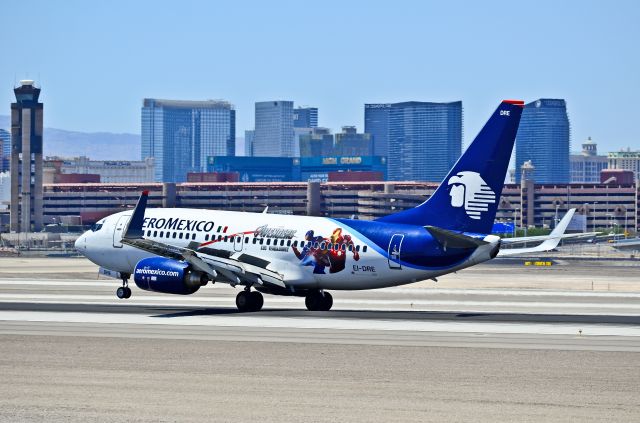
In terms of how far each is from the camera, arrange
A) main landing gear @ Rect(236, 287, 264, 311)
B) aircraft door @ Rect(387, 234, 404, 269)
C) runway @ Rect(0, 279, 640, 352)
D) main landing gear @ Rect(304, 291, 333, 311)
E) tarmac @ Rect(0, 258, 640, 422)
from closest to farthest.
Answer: tarmac @ Rect(0, 258, 640, 422)
runway @ Rect(0, 279, 640, 352)
aircraft door @ Rect(387, 234, 404, 269)
main landing gear @ Rect(236, 287, 264, 311)
main landing gear @ Rect(304, 291, 333, 311)

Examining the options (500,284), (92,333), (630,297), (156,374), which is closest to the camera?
(156,374)

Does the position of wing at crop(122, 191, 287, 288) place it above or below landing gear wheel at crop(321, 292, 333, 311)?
above

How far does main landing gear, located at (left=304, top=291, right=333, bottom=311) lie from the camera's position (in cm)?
5784

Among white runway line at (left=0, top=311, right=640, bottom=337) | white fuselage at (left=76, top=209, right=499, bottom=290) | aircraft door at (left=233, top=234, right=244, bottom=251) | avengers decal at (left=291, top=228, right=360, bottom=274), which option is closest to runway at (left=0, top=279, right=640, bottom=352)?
white runway line at (left=0, top=311, right=640, bottom=337)

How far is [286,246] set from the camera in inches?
2266

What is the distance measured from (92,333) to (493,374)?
16.8m

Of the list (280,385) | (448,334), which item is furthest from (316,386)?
(448,334)

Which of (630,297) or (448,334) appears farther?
(630,297)

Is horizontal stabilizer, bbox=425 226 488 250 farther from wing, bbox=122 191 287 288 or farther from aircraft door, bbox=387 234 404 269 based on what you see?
wing, bbox=122 191 287 288

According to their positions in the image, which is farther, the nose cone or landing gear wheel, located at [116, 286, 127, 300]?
the nose cone

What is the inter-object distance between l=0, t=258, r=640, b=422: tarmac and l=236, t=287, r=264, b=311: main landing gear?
721 mm

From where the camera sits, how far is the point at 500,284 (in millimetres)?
84562

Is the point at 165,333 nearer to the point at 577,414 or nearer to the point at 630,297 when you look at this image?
the point at 577,414

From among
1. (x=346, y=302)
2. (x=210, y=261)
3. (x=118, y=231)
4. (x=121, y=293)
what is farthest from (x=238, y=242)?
(x=346, y=302)
